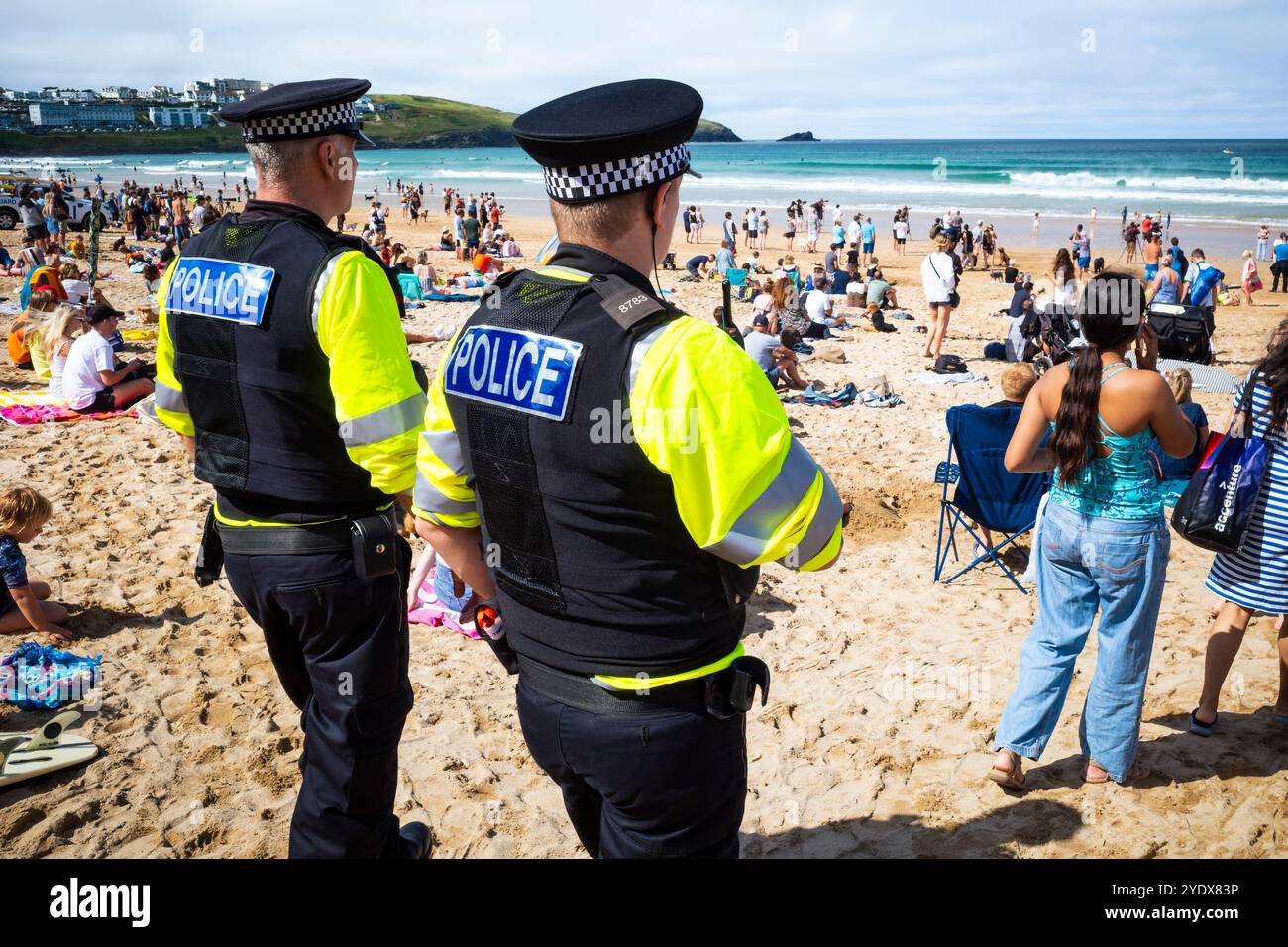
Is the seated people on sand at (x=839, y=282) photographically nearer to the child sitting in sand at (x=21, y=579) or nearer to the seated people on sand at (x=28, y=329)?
the seated people on sand at (x=28, y=329)

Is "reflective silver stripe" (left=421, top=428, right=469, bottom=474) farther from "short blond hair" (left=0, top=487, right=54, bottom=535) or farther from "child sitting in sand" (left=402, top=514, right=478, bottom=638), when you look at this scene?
"short blond hair" (left=0, top=487, right=54, bottom=535)

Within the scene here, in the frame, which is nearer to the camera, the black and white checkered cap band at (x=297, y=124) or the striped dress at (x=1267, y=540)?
the black and white checkered cap band at (x=297, y=124)

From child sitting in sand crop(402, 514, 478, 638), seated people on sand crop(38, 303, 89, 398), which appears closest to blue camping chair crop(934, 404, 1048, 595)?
child sitting in sand crop(402, 514, 478, 638)

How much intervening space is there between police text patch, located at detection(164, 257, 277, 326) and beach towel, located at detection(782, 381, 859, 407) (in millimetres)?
8801

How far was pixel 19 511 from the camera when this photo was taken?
5078mm

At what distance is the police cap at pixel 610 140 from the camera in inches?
73.2

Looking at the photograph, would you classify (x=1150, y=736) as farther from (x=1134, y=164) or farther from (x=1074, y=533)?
(x=1134, y=164)

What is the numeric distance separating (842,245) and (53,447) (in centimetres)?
2413

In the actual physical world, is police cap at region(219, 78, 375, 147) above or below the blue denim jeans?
above

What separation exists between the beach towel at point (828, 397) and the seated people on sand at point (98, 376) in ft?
25.4

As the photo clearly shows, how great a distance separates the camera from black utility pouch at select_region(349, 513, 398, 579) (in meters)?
2.76

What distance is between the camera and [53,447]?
28.3ft

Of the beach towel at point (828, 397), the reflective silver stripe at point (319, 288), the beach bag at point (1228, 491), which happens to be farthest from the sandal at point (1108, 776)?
the beach towel at point (828, 397)
